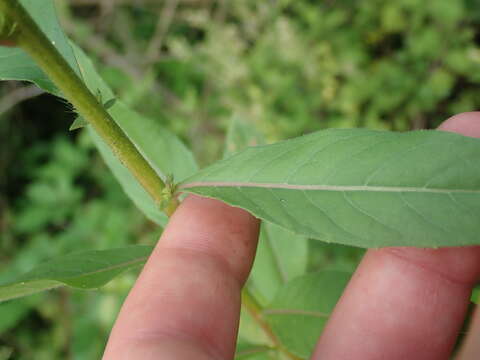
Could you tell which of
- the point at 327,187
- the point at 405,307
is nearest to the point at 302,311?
the point at 405,307

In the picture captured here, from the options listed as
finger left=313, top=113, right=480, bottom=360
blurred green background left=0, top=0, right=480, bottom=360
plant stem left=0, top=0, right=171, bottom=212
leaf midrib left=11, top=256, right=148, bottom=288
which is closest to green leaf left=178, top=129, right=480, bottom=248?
plant stem left=0, top=0, right=171, bottom=212

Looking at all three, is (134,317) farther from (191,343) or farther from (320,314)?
(320,314)

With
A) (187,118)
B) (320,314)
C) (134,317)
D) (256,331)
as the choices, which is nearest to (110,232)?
(187,118)

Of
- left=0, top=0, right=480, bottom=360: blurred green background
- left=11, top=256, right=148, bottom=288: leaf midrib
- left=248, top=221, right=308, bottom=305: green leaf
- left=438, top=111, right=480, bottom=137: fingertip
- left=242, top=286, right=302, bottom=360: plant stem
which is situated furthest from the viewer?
left=0, top=0, right=480, bottom=360: blurred green background

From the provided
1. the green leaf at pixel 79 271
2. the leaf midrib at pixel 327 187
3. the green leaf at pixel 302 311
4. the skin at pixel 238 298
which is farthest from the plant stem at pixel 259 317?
the leaf midrib at pixel 327 187

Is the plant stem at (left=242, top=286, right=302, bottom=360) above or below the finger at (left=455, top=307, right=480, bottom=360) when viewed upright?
above

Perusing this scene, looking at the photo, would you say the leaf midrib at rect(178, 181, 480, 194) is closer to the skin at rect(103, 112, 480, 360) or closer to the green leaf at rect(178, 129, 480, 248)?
the green leaf at rect(178, 129, 480, 248)

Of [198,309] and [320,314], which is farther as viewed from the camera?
[320,314]
